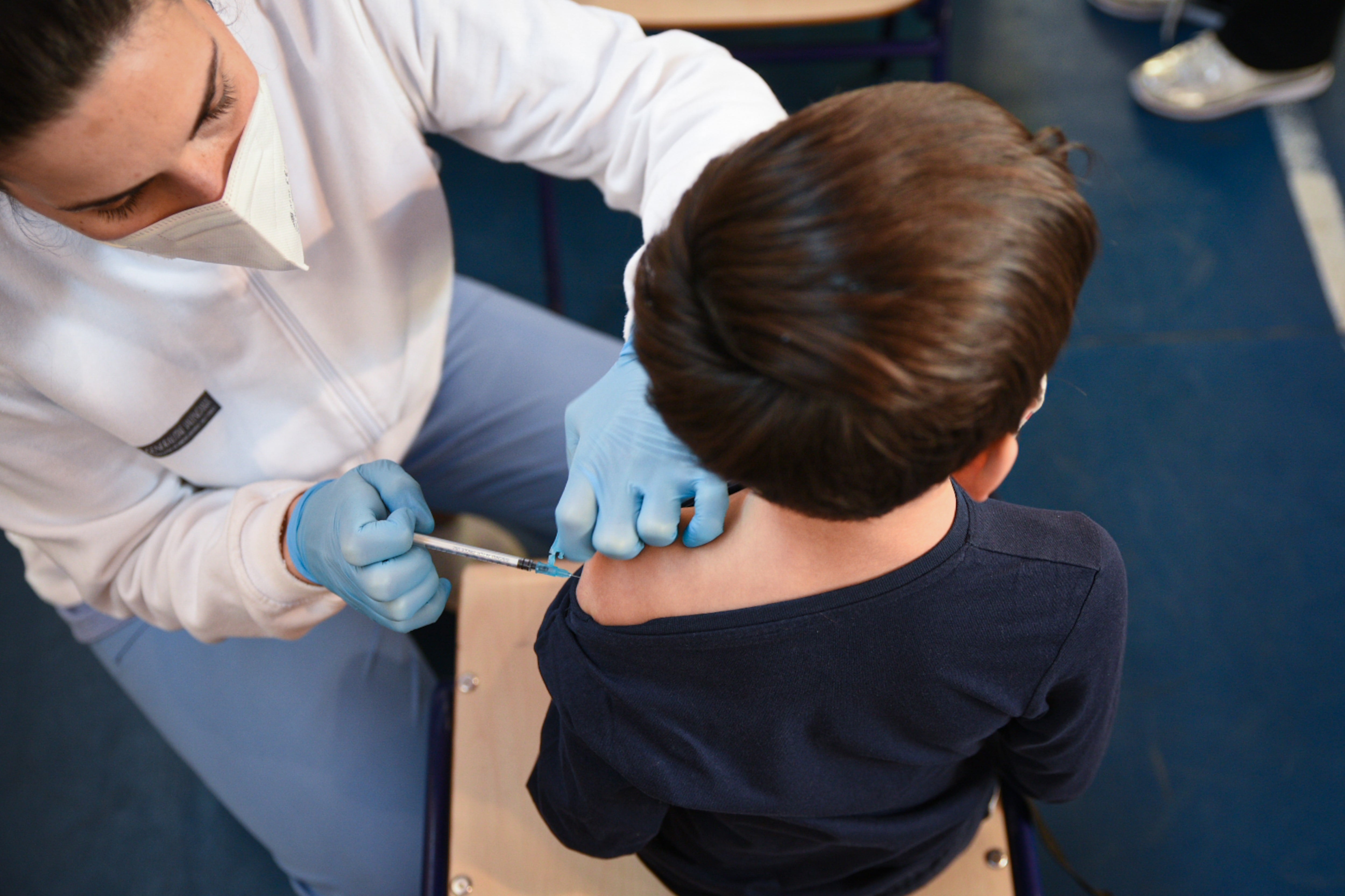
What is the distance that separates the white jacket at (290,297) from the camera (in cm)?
104

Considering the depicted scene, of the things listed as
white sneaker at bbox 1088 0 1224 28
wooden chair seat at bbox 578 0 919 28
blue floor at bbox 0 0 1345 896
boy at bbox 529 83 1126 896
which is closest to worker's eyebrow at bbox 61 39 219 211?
boy at bbox 529 83 1126 896

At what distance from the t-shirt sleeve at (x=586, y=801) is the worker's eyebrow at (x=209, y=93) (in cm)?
62

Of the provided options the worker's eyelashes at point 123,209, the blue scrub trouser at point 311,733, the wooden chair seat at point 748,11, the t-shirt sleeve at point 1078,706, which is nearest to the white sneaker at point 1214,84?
the wooden chair seat at point 748,11

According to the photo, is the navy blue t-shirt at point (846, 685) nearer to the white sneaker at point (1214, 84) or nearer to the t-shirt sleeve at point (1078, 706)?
the t-shirt sleeve at point (1078, 706)

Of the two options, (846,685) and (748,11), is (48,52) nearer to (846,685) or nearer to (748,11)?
(846,685)

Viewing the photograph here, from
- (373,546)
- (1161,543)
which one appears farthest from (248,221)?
(1161,543)

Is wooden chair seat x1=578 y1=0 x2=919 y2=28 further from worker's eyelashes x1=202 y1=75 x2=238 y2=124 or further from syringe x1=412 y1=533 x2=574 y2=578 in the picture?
syringe x1=412 y1=533 x2=574 y2=578

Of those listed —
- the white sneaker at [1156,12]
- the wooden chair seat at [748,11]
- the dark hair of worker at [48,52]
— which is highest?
the dark hair of worker at [48,52]

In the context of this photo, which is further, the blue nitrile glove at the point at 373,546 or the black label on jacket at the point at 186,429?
the black label on jacket at the point at 186,429

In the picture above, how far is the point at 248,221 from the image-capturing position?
924 mm

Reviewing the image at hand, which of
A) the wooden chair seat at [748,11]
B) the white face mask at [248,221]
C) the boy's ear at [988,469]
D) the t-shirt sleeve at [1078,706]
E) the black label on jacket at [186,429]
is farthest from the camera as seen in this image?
the wooden chair seat at [748,11]

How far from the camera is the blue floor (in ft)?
5.55

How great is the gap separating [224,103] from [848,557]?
693 millimetres

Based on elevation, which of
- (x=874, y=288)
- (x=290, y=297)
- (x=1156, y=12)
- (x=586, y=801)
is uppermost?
(x=874, y=288)
